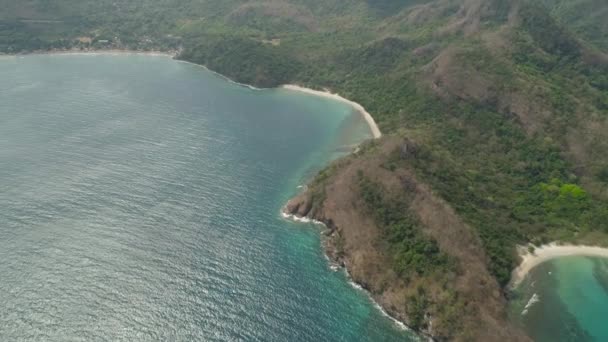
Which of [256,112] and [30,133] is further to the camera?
[256,112]

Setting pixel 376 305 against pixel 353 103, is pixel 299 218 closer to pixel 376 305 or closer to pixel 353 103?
pixel 376 305

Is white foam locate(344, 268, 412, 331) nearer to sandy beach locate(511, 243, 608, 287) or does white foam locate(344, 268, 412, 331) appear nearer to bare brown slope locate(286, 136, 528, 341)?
bare brown slope locate(286, 136, 528, 341)

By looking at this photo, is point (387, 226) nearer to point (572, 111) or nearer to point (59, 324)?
point (59, 324)

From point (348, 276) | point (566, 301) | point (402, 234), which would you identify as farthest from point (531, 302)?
point (348, 276)

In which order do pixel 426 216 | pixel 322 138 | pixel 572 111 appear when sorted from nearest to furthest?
pixel 426 216 → pixel 572 111 → pixel 322 138

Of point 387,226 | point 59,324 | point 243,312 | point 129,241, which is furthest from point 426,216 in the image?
point 59,324

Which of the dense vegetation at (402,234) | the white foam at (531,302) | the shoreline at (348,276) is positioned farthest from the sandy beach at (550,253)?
the shoreline at (348,276)
